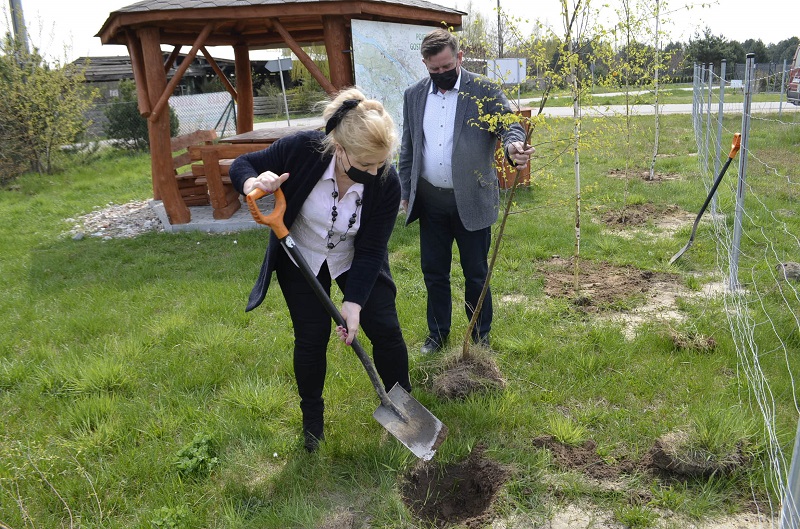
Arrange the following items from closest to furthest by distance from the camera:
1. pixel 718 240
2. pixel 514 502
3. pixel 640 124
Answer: pixel 514 502, pixel 718 240, pixel 640 124

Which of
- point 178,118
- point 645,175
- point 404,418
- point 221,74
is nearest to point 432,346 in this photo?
point 404,418

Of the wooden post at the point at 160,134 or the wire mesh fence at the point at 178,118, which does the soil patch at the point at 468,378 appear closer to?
the wooden post at the point at 160,134

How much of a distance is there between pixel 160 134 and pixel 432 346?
224 inches

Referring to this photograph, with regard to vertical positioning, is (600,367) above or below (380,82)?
below

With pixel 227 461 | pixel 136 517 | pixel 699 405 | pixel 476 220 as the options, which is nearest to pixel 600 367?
pixel 699 405

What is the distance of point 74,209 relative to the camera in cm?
938

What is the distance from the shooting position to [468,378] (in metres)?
3.28

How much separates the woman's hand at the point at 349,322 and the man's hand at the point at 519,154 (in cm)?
108

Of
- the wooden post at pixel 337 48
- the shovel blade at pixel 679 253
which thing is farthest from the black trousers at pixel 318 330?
the wooden post at pixel 337 48

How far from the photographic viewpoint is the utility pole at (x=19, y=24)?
40.8 feet

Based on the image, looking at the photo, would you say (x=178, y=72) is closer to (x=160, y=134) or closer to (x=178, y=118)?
(x=160, y=134)

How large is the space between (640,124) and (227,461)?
14.2 metres

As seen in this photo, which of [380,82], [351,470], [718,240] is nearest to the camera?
[351,470]

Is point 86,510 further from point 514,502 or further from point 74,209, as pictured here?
point 74,209
